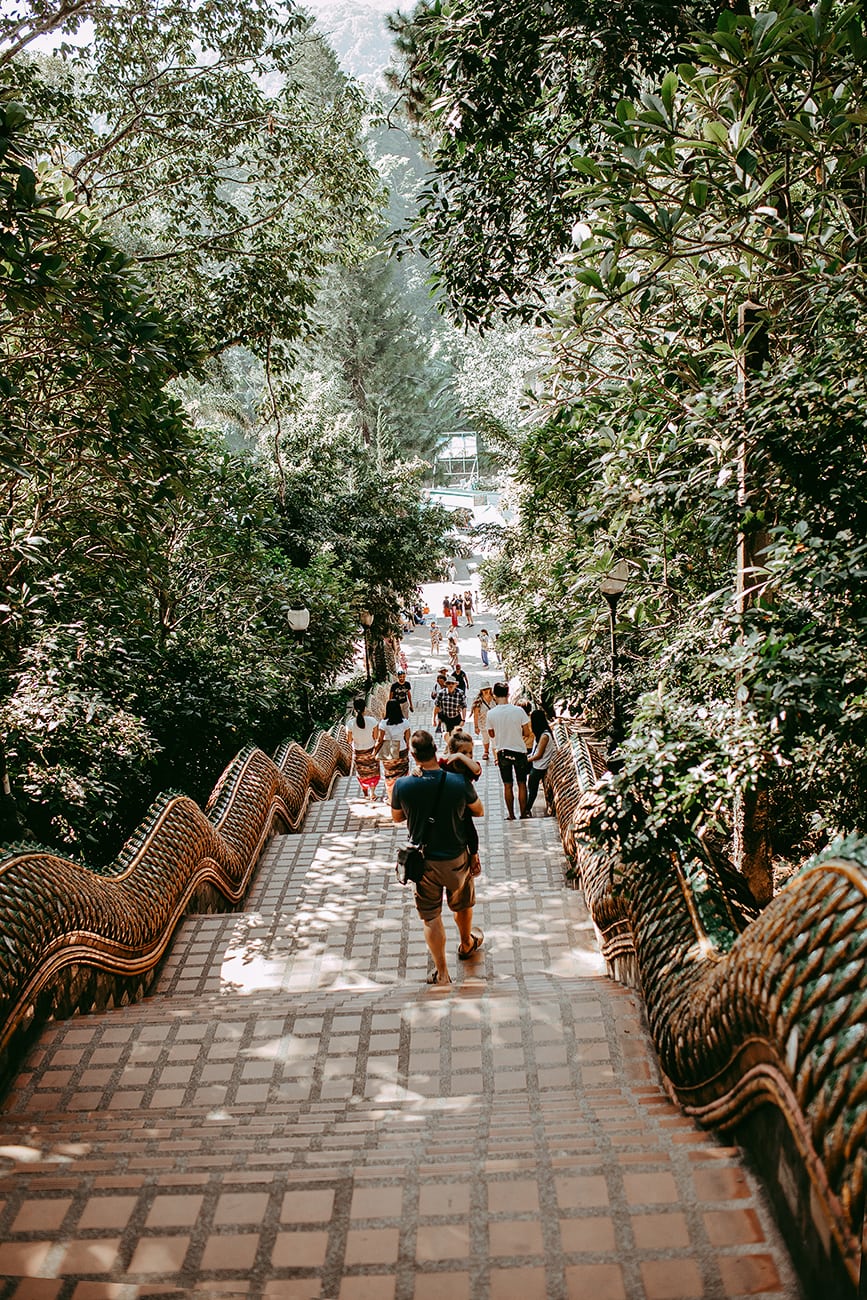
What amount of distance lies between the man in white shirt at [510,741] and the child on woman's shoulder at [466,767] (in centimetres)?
318

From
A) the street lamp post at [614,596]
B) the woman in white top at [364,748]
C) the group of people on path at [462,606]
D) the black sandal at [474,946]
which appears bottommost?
the black sandal at [474,946]

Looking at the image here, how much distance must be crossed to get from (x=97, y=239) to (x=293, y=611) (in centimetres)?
684

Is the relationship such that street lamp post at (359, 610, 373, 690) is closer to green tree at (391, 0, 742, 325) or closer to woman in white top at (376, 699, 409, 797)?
woman in white top at (376, 699, 409, 797)

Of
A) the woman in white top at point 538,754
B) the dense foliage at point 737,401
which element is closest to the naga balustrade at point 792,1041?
the dense foliage at point 737,401

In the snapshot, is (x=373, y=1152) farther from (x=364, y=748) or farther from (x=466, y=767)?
(x=364, y=748)

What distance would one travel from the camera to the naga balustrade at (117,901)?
4215 mm

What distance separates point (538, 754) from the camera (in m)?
9.61

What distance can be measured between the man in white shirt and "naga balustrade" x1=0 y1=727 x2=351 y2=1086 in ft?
7.98

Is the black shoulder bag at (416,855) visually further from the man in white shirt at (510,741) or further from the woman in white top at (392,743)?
the woman in white top at (392,743)

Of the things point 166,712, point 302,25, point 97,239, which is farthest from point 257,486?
point 97,239

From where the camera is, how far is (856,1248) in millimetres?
1936

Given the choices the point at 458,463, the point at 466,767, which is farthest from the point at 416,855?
the point at 458,463

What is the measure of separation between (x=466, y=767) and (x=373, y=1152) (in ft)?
8.30

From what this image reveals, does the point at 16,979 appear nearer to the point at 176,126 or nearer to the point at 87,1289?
the point at 87,1289
